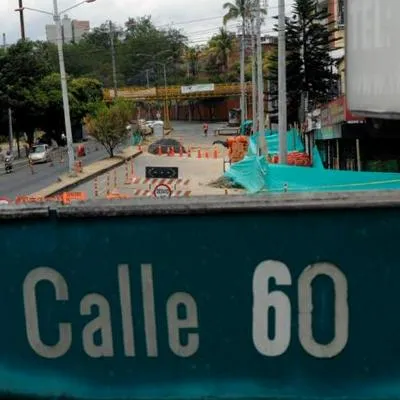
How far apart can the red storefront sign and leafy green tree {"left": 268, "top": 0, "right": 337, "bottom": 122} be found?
2271 cm

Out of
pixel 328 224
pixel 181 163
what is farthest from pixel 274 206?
pixel 181 163

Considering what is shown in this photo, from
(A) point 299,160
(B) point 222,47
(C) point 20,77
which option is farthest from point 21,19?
(B) point 222,47

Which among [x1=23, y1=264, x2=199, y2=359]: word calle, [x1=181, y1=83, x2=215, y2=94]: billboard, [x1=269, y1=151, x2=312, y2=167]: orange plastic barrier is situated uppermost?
[x1=181, y1=83, x2=215, y2=94]: billboard

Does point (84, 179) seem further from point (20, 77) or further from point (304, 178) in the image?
point (20, 77)

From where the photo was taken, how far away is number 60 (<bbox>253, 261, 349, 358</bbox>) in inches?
134

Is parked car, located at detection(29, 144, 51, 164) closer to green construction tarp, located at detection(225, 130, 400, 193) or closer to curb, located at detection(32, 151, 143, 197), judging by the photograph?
curb, located at detection(32, 151, 143, 197)

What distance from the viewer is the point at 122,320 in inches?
139

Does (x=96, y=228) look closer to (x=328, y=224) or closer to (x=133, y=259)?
(x=133, y=259)

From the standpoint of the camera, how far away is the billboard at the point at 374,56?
32.3ft

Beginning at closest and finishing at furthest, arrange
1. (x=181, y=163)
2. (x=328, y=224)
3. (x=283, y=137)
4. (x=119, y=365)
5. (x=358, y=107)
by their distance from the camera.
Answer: (x=328, y=224)
(x=119, y=365)
(x=358, y=107)
(x=283, y=137)
(x=181, y=163)

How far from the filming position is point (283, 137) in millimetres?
25875

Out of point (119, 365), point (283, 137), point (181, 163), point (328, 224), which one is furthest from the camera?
point (181, 163)

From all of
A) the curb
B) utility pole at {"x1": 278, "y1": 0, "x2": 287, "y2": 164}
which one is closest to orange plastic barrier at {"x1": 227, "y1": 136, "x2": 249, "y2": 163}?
the curb

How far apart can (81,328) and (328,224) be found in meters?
1.32
